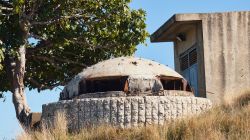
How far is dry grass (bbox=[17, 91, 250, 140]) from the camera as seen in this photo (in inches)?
482

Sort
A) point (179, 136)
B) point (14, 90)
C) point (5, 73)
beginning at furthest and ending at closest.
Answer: point (5, 73), point (14, 90), point (179, 136)

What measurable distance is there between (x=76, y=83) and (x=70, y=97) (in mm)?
459

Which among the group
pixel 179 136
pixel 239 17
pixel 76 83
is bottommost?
pixel 179 136

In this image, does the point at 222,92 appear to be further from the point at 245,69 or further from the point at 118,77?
the point at 118,77

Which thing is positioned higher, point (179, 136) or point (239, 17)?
point (239, 17)

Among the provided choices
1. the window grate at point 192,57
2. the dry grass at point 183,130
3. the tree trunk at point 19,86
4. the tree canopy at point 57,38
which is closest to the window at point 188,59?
the window grate at point 192,57

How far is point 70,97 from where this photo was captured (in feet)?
52.2

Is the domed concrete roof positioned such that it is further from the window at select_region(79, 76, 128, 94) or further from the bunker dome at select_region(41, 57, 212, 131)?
the window at select_region(79, 76, 128, 94)

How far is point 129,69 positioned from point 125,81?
0.47 m

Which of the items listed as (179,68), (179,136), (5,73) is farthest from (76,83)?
(179,68)

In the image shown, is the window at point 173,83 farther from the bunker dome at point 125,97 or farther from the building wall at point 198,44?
the building wall at point 198,44

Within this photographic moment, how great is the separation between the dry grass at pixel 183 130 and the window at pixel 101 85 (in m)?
1.38

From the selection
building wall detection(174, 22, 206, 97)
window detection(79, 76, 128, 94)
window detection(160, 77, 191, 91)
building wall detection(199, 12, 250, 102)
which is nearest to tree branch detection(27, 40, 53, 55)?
building wall detection(174, 22, 206, 97)

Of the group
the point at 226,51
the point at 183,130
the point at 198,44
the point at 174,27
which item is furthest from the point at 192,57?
the point at 183,130
